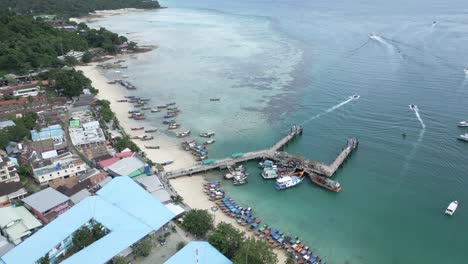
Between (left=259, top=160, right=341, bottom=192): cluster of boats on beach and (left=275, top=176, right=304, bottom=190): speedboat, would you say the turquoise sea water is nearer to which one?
(left=275, top=176, right=304, bottom=190): speedboat

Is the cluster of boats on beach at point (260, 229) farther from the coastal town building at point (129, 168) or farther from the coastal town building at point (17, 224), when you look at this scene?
the coastal town building at point (17, 224)

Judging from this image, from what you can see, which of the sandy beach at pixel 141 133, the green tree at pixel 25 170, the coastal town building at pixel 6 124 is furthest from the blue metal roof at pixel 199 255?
the coastal town building at pixel 6 124

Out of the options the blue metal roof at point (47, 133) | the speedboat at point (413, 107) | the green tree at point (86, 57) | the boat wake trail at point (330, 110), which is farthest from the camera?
the green tree at point (86, 57)

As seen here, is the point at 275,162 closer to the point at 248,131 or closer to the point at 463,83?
the point at 248,131

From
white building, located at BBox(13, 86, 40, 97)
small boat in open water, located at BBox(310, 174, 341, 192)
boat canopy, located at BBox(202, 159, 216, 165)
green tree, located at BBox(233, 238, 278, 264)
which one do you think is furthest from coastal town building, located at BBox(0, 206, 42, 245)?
white building, located at BBox(13, 86, 40, 97)

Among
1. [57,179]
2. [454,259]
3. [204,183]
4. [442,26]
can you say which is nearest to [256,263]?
[204,183]

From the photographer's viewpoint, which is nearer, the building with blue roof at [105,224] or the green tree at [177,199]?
the building with blue roof at [105,224]

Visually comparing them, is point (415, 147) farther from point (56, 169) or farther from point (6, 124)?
point (6, 124)
